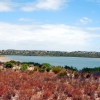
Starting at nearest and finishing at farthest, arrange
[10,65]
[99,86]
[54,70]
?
[99,86]
[54,70]
[10,65]

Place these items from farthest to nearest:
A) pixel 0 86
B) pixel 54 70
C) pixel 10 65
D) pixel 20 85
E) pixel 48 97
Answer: pixel 10 65, pixel 54 70, pixel 20 85, pixel 0 86, pixel 48 97

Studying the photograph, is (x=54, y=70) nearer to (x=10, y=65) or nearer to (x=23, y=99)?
(x=10, y=65)

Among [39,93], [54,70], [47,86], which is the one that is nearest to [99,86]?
[47,86]

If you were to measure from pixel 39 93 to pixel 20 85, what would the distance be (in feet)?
6.67

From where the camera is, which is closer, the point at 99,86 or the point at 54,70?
the point at 99,86

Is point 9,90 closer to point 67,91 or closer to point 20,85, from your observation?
point 20,85

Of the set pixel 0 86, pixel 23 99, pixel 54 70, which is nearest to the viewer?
pixel 23 99

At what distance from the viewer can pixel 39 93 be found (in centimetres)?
1617

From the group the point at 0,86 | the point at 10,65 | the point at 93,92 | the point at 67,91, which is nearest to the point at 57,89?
the point at 67,91

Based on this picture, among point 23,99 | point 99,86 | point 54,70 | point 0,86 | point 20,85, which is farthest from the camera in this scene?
point 54,70

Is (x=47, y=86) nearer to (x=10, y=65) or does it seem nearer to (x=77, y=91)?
(x=77, y=91)

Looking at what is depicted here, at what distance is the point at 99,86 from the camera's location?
1956 centimetres

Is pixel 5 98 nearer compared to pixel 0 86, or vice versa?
pixel 5 98

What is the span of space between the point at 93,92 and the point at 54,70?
1405 cm
